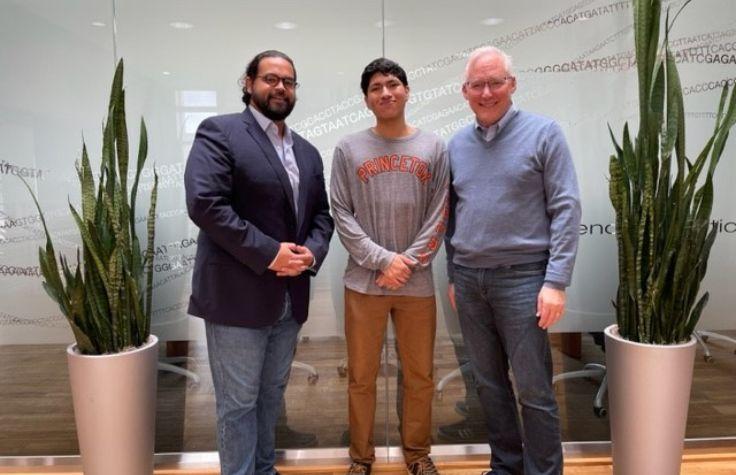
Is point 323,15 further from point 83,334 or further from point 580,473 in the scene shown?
point 580,473

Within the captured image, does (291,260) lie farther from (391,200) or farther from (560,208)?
(560,208)

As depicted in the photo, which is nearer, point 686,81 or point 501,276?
point 501,276

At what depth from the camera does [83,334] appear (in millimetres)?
2059

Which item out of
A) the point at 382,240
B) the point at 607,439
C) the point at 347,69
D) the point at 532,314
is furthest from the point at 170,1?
the point at 607,439

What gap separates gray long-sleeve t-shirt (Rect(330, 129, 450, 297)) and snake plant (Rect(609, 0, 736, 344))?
0.72m

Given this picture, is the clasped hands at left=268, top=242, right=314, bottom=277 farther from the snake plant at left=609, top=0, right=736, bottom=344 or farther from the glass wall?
the snake plant at left=609, top=0, right=736, bottom=344

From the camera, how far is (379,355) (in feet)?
7.59

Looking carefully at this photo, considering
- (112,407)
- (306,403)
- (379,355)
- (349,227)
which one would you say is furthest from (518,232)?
(112,407)

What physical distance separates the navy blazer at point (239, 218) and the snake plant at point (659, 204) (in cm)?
124

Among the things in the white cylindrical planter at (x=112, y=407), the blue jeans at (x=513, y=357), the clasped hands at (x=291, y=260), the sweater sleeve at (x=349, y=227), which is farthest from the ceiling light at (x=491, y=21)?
the white cylindrical planter at (x=112, y=407)

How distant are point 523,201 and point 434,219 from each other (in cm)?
36

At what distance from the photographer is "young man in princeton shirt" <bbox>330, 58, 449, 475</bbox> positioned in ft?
6.98

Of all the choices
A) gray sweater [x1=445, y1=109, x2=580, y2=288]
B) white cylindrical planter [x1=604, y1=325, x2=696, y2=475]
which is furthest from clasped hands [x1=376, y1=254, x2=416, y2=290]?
white cylindrical planter [x1=604, y1=325, x2=696, y2=475]

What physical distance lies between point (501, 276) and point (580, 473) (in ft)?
4.06
